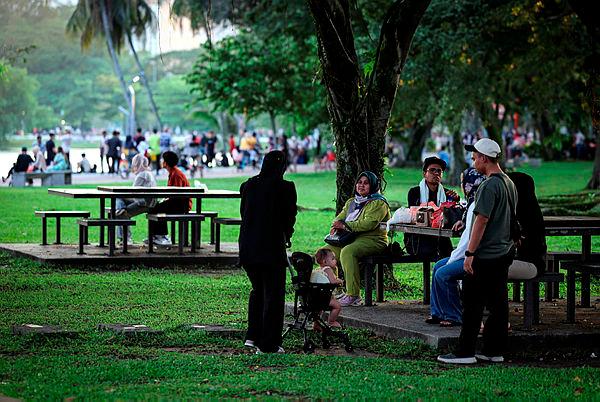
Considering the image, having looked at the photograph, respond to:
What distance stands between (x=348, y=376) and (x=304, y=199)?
26.8 metres

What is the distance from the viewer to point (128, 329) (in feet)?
38.3

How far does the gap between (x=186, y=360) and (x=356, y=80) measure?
613 cm

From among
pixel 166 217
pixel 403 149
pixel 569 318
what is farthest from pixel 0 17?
→ pixel 569 318

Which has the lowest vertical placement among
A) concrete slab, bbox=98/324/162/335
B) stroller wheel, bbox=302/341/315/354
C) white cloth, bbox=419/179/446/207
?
stroller wheel, bbox=302/341/315/354

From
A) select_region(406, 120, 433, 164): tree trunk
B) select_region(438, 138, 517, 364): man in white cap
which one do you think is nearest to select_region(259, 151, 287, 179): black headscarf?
select_region(438, 138, 517, 364): man in white cap

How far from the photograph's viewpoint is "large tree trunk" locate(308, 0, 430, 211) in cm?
1525

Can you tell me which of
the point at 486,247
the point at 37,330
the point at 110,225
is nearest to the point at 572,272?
the point at 486,247

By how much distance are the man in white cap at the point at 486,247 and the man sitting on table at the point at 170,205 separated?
950cm

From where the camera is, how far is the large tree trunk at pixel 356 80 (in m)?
15.2

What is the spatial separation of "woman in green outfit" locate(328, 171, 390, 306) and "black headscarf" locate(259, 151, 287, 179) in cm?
270

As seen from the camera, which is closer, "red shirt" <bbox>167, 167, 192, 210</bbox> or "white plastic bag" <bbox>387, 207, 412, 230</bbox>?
"white plastic bag" <bbox>387, 207, 412, 230</bbox>

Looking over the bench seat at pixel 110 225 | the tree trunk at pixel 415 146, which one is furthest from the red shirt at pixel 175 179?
the tree trunk at pixel 415 146

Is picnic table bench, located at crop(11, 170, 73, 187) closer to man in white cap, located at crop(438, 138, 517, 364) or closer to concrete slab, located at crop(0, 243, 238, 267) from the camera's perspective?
concrete slab, located at crop(0, 243, 238, 267)

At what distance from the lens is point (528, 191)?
11.4 meters
